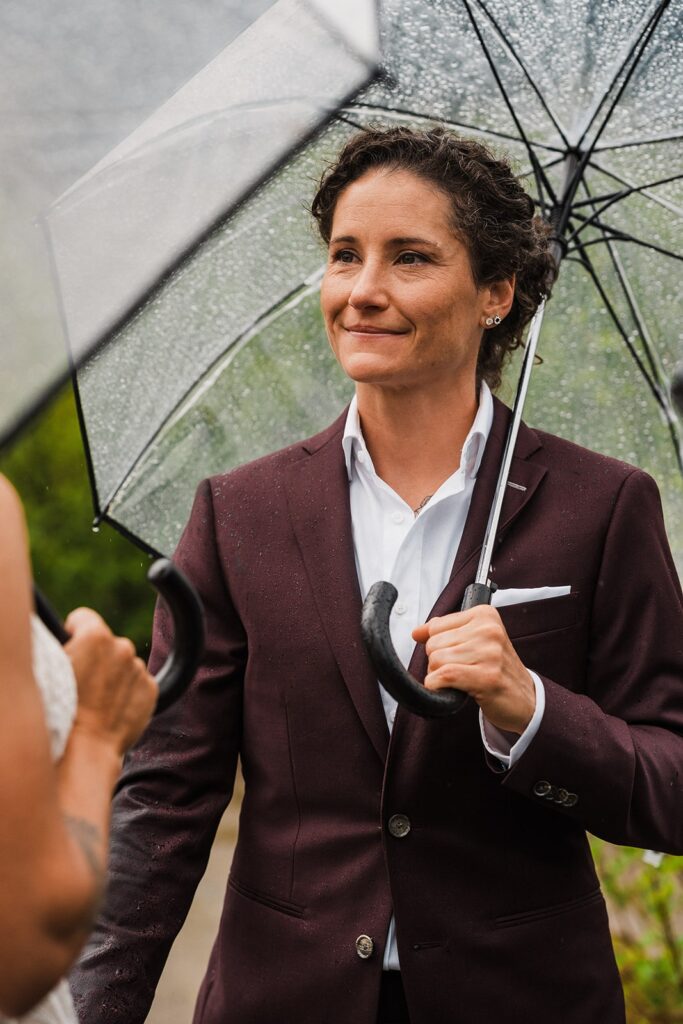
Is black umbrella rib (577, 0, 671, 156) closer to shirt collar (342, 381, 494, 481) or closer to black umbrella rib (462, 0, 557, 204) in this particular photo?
black umbrella rib (462, 0, 557, 204)

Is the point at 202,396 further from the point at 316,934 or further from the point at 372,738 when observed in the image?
the point at 316,934

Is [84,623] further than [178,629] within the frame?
No

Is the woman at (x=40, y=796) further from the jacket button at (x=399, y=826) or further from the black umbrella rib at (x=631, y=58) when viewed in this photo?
the black umbrella rib at (x=631, y=58)

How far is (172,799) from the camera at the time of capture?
2.57 metres

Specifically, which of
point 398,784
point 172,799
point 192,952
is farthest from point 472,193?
point 192,952

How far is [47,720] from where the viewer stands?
1536 mm

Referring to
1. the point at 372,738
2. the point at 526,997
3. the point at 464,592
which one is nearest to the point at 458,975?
the point at 526,997

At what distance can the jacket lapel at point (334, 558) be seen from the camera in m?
2.45

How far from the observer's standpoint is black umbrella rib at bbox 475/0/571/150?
112 inches

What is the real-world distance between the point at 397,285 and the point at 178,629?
38.8 inches

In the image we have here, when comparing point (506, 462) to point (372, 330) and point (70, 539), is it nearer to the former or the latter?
point (372, 330)

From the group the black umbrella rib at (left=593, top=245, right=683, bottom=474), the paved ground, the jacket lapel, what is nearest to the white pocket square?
the jacket lapel

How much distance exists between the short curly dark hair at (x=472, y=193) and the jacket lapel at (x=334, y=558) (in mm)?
477

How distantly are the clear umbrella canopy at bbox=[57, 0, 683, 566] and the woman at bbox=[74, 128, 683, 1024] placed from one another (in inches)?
10.9
